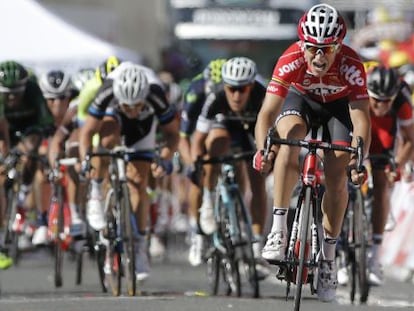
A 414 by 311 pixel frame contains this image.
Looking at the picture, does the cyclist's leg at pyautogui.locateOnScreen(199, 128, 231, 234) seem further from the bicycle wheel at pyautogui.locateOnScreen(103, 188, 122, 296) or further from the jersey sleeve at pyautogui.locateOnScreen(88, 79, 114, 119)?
the jersey sleeve at pyautogui.locateOnScreen(88, 79, 114, 119)

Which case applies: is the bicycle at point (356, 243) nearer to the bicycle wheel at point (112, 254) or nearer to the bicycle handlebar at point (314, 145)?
the bicycle wheel at point (112, 254)

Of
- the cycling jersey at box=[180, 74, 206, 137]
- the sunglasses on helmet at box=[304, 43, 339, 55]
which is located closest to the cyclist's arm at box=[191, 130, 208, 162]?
the cycling jersey at box=[180, 74, 206, 137]

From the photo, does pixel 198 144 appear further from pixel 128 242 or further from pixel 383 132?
pixel 128 242

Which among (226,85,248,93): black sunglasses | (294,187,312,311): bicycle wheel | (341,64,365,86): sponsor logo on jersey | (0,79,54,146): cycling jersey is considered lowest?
(294,187,312,311): bicycle wheel

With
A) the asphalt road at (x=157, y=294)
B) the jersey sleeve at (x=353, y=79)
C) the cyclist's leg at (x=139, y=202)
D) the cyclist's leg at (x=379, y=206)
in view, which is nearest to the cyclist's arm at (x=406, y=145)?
the cyclist's leg at (x=379, y=206)

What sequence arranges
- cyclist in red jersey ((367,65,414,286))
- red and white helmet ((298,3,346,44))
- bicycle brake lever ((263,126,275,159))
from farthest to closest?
cyclist in red jersey ((367,65,414,286)) → red and white helmet ((298,3,346,44)) → bicycle brake lever ((263,126,275,159))

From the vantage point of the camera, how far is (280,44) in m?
51.9

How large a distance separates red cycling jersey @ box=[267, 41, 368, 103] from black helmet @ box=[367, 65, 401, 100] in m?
2.68

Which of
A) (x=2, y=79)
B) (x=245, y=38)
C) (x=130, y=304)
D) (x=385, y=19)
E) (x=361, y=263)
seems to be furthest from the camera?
(x=245, y=38)

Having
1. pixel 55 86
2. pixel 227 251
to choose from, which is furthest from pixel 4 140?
pixel 55 86

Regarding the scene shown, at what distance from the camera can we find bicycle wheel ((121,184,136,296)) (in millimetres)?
13594

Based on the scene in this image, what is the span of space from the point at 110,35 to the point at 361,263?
1581 cm

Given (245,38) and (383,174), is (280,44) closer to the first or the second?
(245,38)

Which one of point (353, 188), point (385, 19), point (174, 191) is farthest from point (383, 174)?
point (385, 19)
